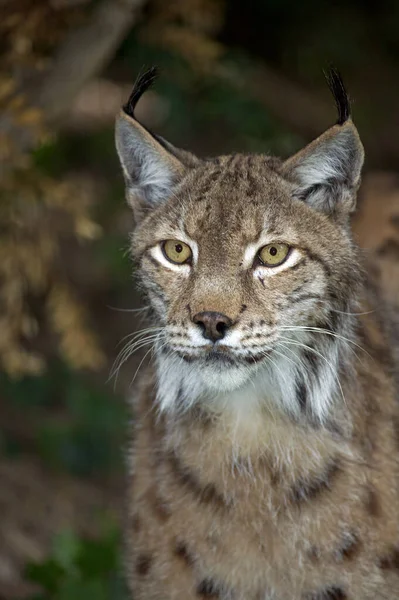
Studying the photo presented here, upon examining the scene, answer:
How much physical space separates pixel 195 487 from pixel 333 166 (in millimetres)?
1245

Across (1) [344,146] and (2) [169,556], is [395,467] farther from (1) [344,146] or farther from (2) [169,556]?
(1) [344,146]

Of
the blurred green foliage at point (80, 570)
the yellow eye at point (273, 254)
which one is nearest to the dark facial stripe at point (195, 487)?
the yellow eye at point (273, 254)

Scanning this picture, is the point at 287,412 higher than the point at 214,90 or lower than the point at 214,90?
lower

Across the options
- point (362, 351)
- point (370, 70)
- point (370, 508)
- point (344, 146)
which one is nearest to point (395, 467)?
point (370, 508)

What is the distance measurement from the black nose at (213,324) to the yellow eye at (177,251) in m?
0.34

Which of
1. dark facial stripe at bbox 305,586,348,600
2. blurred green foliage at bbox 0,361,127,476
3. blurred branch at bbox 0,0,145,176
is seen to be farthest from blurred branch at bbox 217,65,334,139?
dark facial stripe at bbox 305,586,348,600

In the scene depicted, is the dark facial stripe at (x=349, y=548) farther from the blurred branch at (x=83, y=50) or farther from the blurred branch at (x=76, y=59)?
the blurred branch at (x=83, y=50)

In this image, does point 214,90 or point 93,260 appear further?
point 93,260

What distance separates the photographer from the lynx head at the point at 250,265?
3564 mm

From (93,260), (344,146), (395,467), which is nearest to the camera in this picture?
(344,146)

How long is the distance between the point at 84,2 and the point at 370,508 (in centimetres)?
294

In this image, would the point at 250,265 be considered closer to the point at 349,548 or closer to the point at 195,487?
the point at 195,487

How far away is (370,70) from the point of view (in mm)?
9242

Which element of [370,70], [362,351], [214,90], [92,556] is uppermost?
[370,70]
